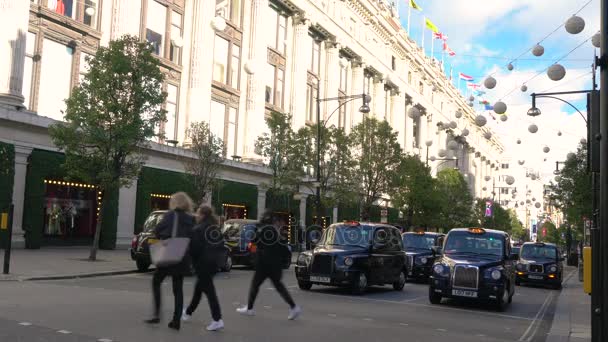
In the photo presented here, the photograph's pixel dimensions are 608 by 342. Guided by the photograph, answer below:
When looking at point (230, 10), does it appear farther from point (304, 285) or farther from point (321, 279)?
point (321, 279)

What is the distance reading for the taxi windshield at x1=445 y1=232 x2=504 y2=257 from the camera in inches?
621

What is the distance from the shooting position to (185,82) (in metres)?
35.0

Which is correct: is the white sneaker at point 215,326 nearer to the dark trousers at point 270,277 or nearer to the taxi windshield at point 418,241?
the dark trousers at point 270,277

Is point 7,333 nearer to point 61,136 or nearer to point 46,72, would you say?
point 61,136

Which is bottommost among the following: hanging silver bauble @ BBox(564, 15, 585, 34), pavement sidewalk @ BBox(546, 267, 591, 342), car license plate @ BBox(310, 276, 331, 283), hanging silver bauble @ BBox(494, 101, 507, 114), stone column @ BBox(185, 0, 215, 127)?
pavement sidewalk @ BBox(546, 267, 591, 342)

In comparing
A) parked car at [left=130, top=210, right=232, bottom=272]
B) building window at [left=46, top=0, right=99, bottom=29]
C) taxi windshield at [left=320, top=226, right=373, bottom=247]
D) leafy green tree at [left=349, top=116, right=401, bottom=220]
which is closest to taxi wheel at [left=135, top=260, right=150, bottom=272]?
parked car at [left=130, top=210, right=232, bottom=272]

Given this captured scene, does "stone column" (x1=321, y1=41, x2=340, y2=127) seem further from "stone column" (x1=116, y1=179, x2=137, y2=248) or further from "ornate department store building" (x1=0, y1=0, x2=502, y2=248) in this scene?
"stone column" (x1=116, y1=179, x2=137, y2=248)

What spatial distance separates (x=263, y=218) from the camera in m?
11.2

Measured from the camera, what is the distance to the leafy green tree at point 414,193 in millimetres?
40688

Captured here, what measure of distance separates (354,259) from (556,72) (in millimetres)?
7757

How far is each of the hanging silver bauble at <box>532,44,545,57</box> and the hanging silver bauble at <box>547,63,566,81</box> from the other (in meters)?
1.47

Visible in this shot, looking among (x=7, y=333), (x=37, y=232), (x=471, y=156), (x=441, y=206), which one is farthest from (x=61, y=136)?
(x=471, y=156)

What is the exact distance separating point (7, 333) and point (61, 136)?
14417mm

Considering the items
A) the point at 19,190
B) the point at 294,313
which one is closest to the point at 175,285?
the point at 294,313
